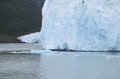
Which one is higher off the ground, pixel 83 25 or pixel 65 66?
pixel 83 25

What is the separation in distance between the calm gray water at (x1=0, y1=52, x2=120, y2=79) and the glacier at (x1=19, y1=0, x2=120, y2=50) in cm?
66

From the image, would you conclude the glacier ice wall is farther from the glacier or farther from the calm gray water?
the calm gray water

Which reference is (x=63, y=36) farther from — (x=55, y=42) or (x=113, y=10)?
(x=113, y=10)

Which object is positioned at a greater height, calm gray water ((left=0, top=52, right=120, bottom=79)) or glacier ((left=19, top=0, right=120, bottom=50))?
glacier ((left=19, top=0, right=120, bottom=50))

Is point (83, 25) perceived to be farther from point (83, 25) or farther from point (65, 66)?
point (65, 66)

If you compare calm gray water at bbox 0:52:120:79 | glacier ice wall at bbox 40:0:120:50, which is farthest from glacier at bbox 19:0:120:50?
calm gray water at bbox 0:52:120:79

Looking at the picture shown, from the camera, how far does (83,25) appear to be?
27.3m

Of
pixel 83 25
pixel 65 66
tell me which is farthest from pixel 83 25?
pixel 65 66

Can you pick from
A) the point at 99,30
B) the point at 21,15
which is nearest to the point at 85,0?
the point at 99,30

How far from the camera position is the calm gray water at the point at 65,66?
61.6 feet

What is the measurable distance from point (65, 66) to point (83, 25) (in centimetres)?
610

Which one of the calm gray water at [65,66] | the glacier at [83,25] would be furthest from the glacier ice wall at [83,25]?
the calm gray water at [65,66]

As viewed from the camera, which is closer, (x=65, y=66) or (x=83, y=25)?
(x=65, y=66)

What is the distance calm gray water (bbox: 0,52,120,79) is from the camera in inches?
739
